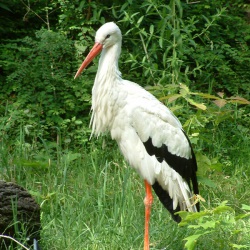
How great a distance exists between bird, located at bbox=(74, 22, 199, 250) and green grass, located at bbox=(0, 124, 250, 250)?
153mm

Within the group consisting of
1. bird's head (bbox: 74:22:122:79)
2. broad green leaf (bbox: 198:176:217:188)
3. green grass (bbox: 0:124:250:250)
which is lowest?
green grass (bbox: 0:124:250:250)

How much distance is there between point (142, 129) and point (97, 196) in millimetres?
685

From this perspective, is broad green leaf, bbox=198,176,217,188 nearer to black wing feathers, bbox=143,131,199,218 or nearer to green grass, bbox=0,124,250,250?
green grass, bbox=0,124,250,250

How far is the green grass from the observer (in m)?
4.62

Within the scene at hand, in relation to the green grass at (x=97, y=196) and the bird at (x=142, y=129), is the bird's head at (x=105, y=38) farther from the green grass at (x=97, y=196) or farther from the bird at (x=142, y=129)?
the green grass at (x=97, y=196)

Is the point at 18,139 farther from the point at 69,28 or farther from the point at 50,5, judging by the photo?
the point at 50,5

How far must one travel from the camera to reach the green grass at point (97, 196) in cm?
462

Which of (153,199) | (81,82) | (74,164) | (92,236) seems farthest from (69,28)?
(92,236)

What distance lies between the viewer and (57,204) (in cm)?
507

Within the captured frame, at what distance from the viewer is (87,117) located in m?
6.64

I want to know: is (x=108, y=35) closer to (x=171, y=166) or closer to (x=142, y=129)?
(x=142, y=129)

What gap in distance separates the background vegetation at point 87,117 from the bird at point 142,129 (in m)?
0.21

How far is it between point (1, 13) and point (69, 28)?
1.01 metres

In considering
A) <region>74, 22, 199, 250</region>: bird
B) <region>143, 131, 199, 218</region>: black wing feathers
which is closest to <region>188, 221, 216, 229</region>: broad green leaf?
<region>74, 22, 199, 250</region>: bird
